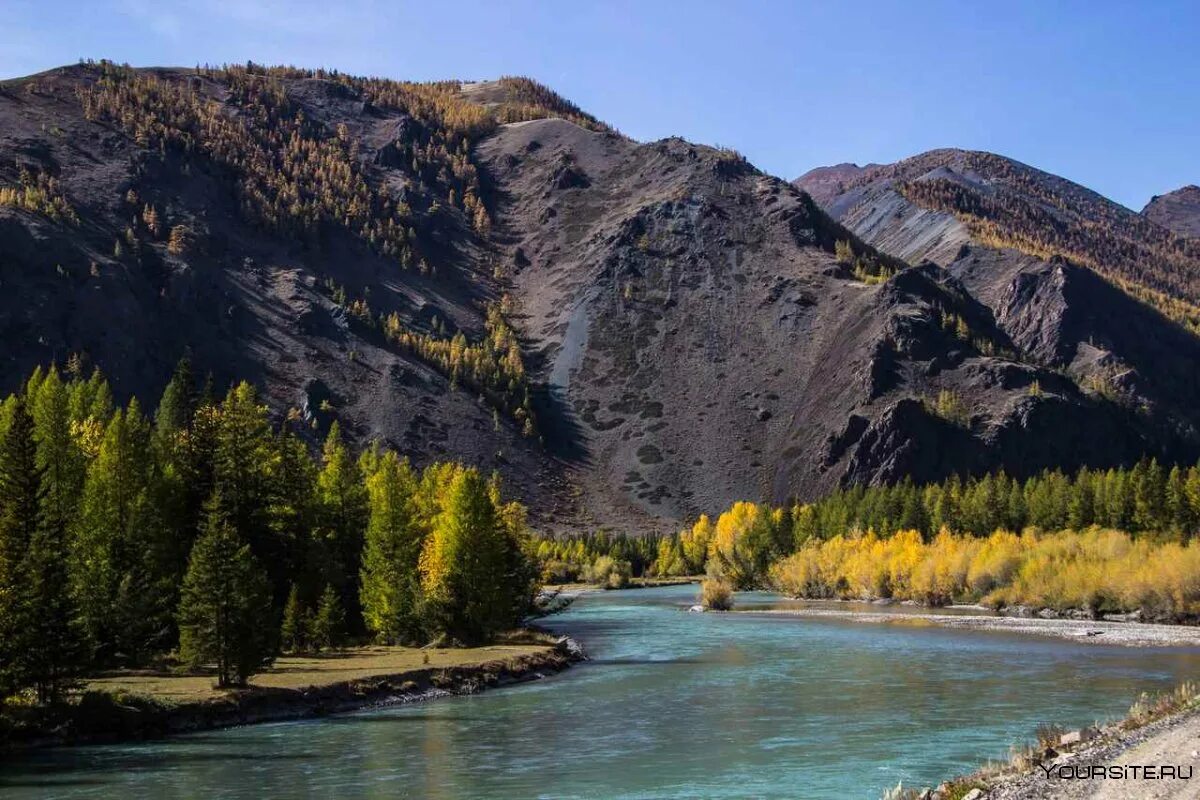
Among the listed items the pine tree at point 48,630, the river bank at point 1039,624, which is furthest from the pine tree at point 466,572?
the river bank at point 1039,624

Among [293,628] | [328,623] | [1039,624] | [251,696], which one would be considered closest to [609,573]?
[1039,624]

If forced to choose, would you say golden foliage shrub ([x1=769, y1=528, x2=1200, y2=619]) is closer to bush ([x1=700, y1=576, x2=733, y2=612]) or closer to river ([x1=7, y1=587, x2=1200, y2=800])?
bush ([x1=700, y1=576, x2=733, y2=612])

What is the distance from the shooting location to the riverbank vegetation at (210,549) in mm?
50438

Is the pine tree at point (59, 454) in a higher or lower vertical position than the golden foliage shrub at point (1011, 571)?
higher

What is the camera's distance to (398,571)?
7794 cm

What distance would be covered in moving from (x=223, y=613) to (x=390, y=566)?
2408cm

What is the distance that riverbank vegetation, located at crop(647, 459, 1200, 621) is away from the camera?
105500 mm

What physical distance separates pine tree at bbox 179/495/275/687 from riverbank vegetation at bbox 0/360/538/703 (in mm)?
98

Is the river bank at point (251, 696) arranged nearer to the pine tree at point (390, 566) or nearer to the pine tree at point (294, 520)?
the pine tree at point (390, 566)

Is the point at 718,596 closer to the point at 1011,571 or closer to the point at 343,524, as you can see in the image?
the point at 1011,571

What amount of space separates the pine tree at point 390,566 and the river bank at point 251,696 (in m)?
5.48

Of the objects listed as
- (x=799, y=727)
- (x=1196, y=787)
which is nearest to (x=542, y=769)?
(x=799, y=727)

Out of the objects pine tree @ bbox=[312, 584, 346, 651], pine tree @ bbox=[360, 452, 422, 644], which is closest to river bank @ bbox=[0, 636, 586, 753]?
pine tree @ bbox=[312, 584, 346, 651]

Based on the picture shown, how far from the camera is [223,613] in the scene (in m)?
54.2
